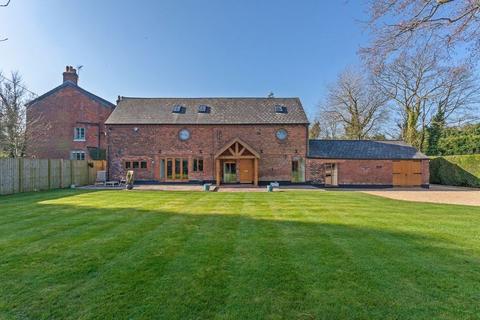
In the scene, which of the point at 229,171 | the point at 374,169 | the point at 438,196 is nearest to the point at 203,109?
the point at 229,171

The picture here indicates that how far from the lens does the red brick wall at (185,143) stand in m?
21.9

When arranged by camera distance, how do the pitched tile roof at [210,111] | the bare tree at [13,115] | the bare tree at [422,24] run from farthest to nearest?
the pitched tile roof at [210,111] < the bare tree at [13,115] < the bare tree at [422,24]

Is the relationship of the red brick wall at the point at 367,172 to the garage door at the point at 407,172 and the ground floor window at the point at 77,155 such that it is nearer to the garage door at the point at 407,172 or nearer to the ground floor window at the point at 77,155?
the garage door at the point at 407,172

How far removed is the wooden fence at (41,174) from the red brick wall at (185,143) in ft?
8.66

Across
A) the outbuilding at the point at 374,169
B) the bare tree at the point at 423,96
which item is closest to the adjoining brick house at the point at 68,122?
the outbuilding at the point at 374,169

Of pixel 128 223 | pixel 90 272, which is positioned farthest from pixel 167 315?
pixel 128 223

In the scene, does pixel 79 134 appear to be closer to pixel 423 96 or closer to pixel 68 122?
pixel 68 122

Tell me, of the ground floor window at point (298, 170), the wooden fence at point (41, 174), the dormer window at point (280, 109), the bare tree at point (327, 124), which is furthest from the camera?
the bare tree at point (327, 124)

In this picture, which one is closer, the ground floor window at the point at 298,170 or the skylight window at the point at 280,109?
the ground floor window at the point at 298,170

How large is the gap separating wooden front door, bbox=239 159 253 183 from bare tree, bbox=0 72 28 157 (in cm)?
1755

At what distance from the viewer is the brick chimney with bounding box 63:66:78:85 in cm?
2538

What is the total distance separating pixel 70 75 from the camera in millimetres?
25469

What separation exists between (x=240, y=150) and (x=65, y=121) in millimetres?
17001

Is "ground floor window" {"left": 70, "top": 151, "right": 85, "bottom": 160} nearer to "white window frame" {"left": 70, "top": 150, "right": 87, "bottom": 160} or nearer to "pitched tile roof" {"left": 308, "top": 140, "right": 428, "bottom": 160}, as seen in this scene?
"white window frame" {"left": 70, "top": 150, "right": 87, "bottom": 160}
